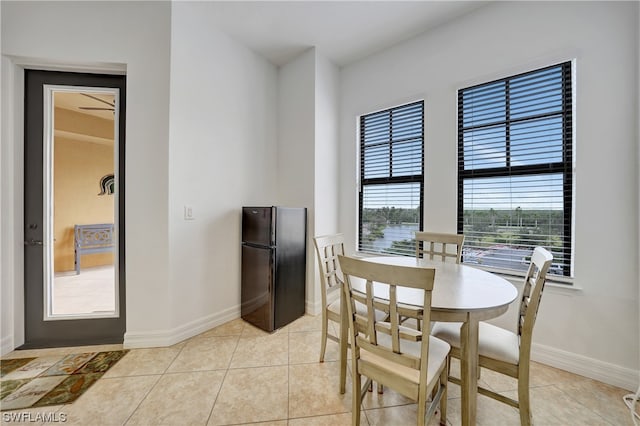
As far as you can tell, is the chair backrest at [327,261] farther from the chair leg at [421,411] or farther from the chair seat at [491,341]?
the chair leg at [421,411]

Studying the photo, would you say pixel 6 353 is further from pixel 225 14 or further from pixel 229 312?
pixel 225 14

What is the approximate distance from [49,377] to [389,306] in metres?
2.51

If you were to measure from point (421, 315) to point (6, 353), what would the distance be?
332cm

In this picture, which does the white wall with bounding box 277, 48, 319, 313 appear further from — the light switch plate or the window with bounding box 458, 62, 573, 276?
the window with bounding box 458, 62, 573, 276

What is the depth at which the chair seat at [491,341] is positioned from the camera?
51.8 inches

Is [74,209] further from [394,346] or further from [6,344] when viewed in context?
[394,346]

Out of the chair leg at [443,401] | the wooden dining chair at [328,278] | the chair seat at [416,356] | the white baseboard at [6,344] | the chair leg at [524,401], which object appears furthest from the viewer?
the white baseboard at [6,344]

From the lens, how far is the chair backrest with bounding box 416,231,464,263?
217 centimetres

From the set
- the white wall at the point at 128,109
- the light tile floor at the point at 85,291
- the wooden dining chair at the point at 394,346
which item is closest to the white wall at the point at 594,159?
the wooden dining chair at the point at 394,346

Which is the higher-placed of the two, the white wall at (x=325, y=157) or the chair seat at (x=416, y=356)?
the white wall at (x=325, y=157)

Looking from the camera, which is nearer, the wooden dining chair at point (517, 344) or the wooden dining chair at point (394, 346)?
the wooden dining chair at point (394, 346)

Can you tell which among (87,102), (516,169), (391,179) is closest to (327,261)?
(391,179)

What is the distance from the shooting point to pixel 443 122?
2535mm

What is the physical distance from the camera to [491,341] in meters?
1.41
